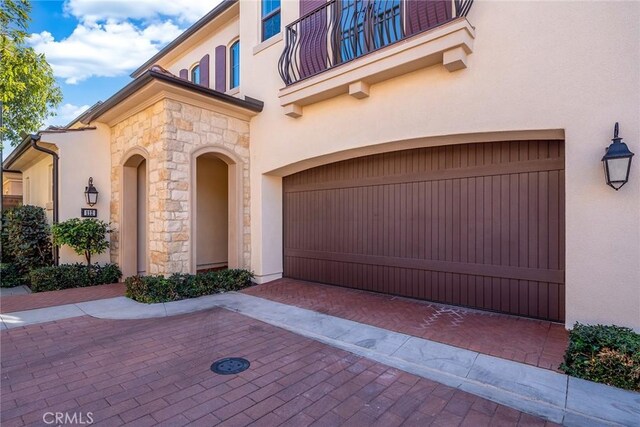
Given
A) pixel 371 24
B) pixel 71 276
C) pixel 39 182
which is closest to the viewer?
pixel 371 24

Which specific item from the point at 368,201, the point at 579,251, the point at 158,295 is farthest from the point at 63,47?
the point at 579,251

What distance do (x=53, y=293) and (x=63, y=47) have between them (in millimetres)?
6673

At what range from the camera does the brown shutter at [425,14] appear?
4.75 meters

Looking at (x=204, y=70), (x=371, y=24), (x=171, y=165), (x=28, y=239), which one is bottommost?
(x=28, y=239)

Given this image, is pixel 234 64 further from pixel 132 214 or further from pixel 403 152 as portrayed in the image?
pixel 403 152

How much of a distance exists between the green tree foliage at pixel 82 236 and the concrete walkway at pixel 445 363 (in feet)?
7.29

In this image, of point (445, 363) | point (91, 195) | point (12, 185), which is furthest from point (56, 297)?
point (12, 185)

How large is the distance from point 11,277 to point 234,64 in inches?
311

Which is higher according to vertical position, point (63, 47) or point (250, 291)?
point (63, 47)

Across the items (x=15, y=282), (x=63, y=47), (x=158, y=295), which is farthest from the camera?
(x=63, y=47)

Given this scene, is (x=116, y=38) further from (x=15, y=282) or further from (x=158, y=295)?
A: (x=158, y=295)

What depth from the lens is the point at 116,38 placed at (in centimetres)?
945

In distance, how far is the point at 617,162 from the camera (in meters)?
3.47

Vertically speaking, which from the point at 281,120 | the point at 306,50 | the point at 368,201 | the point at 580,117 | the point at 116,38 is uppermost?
the point at 116,38
